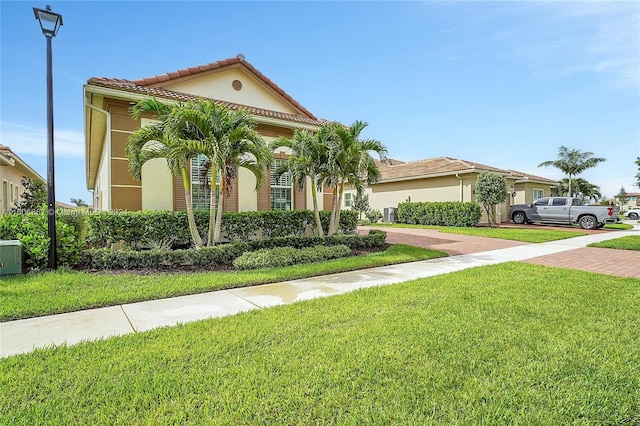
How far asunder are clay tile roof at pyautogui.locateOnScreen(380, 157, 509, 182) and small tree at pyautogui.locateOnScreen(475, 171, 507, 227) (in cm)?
125

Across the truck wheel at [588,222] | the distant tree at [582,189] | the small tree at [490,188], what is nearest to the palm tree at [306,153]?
the small tree at [490,188]

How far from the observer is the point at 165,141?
24.0ft

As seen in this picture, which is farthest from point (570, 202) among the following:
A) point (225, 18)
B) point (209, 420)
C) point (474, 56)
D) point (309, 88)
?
point (209, 420)

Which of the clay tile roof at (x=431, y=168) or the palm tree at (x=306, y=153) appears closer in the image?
the palm tree at (x=306, y=153)

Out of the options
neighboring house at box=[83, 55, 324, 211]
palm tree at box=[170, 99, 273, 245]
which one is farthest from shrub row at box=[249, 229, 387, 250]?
neighboring house at box=[83, 55, 324, 211]

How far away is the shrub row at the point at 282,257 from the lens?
7273 mm

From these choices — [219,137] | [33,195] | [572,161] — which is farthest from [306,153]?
[572,161]

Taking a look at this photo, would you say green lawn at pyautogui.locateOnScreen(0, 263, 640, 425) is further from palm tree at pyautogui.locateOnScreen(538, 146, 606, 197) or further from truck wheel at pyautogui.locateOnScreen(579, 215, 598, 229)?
palm tree at pyautogui.locateOnScreen(538, 146, 606, 197)

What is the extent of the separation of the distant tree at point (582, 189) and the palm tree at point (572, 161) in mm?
4024

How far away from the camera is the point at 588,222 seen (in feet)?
61.0

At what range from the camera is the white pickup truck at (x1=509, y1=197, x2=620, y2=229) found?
1820 centimetres

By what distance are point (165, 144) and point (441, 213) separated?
1741 cm

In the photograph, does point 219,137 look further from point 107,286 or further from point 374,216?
point 374,216

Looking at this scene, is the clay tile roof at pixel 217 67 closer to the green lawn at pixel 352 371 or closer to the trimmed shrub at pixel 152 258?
the trimmed shrub at pixel 152 258
